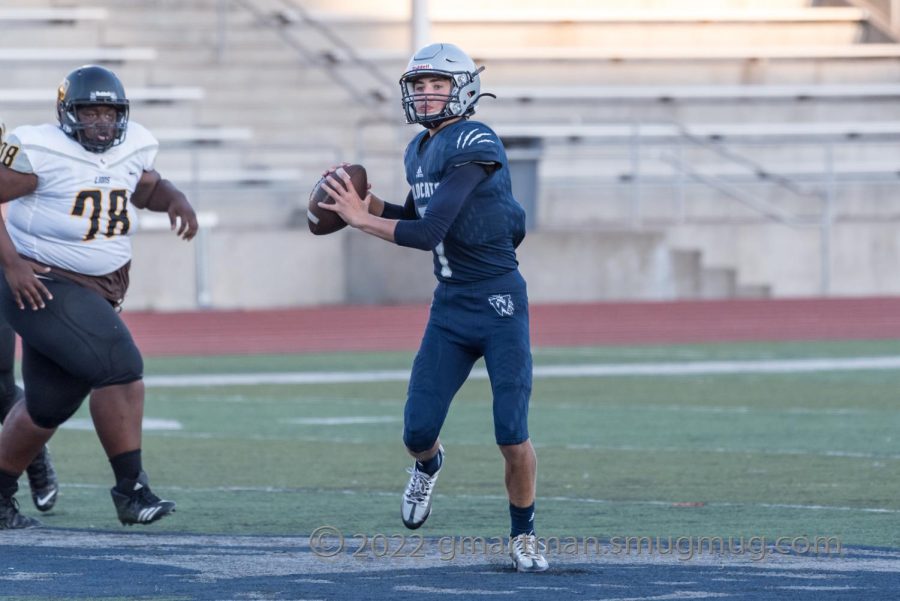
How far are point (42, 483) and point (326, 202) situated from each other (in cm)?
192

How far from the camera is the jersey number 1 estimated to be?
6.16 m

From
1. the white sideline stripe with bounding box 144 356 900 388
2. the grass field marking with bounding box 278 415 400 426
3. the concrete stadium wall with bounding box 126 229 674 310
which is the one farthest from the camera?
the concrete stadium wall with bounding box 126 229 674 310

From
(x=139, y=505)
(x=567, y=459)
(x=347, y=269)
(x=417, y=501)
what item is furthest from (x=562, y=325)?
(x=417, y=501)

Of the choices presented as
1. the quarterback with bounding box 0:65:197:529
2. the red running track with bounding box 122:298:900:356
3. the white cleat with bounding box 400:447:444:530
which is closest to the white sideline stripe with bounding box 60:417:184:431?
the quarterback with bounding box 0:65:197:529

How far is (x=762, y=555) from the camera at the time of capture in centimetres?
549

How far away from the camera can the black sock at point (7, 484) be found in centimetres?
632

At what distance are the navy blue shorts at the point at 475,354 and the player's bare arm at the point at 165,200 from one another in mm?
1365

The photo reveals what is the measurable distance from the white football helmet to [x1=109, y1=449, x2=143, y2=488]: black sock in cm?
160

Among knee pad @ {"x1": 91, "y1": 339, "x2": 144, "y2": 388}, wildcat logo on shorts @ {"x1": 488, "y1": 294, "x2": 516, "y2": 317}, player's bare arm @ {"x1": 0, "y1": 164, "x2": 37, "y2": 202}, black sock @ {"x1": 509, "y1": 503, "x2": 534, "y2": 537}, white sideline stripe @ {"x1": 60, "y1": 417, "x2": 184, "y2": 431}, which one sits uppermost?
player's bare arm @ {"x1": 0, "y1": 164, "x2": 37, "y2": 202}

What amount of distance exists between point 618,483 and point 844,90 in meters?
15.4

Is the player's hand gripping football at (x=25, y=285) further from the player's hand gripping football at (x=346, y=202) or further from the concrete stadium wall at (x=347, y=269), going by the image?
the concrete stadium wall at (x=347, y=269)

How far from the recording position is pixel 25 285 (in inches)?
235

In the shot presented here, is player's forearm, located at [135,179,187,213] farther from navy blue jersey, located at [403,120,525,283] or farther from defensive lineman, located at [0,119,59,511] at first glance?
navy blue jersey, located at [403,120,525,283]

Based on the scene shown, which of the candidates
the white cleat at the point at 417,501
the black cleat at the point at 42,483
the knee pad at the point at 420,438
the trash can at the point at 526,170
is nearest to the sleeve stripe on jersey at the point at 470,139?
the knee pad at the point at 420,438
